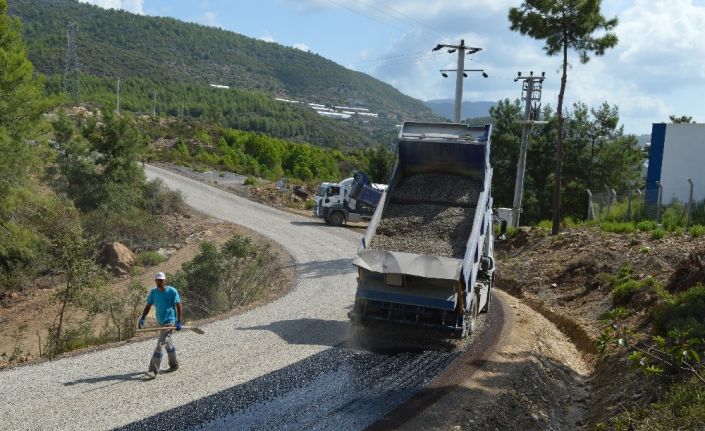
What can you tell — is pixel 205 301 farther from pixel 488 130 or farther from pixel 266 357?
pixel 488 130

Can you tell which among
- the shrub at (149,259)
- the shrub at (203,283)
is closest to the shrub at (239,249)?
the shrub at (203,283)

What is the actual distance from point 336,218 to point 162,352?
2436cm

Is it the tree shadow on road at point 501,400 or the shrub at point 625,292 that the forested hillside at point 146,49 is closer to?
the shrub at point 625,292

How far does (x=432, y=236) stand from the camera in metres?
13.1

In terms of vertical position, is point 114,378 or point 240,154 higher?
point 240,154

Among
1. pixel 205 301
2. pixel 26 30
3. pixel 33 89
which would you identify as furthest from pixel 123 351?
pixel 26 30

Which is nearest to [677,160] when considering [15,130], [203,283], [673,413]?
[203,283]

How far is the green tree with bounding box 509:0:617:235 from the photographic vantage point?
24547 mm

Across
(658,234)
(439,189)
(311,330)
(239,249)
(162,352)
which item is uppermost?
(439,189)

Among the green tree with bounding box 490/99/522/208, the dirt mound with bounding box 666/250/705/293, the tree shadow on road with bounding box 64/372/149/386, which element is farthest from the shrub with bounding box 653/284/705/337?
the green tree with bounding box 490/99/522/208

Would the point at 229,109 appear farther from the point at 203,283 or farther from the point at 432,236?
the point at 432,236

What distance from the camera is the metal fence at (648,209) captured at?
22281 mm

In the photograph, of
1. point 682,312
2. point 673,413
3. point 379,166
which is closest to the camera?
point 673,413

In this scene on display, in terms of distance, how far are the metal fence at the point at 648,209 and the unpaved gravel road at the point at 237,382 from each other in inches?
523
